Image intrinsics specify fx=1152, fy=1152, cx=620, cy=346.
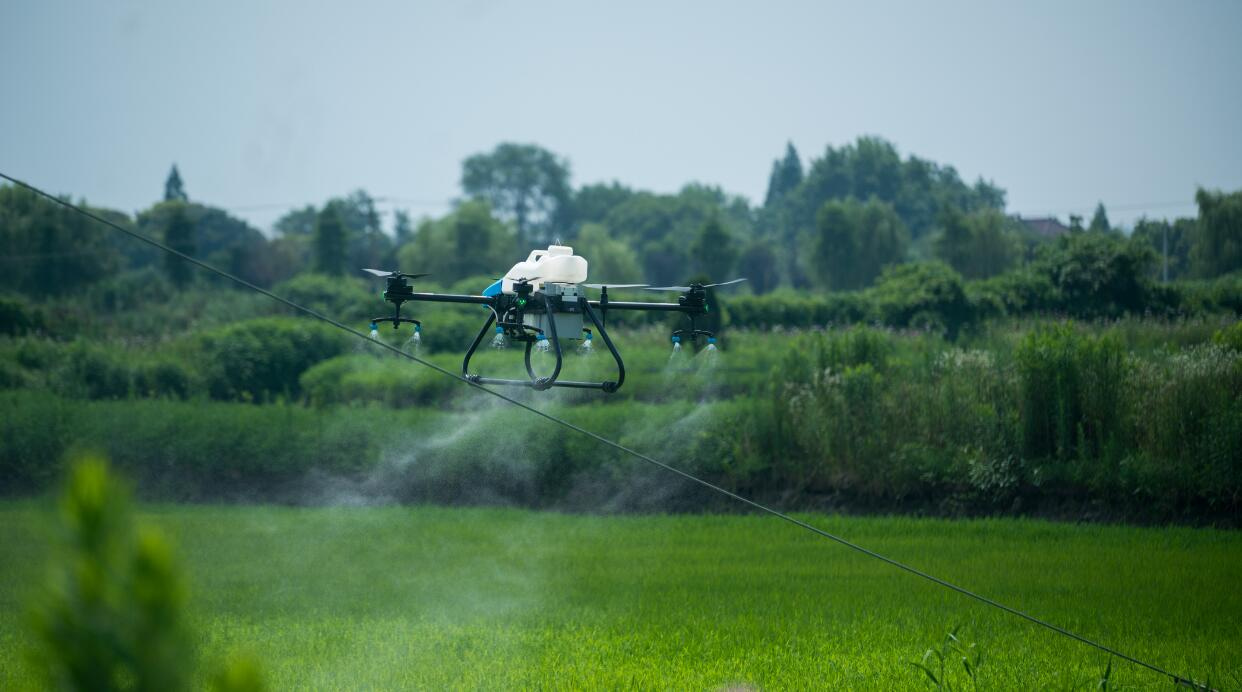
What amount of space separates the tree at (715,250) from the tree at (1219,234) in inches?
796

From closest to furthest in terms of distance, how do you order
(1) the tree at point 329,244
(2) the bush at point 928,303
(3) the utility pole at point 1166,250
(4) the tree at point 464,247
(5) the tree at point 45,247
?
(3) the utility pole at point 1166,250 < (2) the bush at point 928,303 < (5) the tree at point 45,247 < (1) the tree at point 329,244 < (4) the tree at point 464,247

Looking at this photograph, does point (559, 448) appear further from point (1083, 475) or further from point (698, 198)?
point (698, 198)

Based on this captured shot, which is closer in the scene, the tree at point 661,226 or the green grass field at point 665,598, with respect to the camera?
the green grass field at point 665,598

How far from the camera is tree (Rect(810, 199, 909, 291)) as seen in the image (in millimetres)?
41312

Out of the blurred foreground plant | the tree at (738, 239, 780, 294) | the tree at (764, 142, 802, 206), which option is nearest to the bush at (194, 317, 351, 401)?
the blurred foreground plant

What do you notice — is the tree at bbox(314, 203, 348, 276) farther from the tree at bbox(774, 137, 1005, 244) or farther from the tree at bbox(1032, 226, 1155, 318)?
the tree at bbox(774, 137, 1005, 244)

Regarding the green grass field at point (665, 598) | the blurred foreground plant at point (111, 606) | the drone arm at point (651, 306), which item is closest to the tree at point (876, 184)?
the green grass field at point (665, 598)

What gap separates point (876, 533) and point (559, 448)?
438 centimetres

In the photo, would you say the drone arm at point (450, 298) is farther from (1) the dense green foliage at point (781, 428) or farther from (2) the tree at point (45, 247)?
(2) the tree at point (45, 247)

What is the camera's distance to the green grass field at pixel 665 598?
23.6 ft

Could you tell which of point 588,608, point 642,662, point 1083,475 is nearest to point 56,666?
point 642,662

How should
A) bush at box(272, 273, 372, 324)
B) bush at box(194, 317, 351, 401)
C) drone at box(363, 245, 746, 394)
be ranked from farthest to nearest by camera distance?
bush at box(272, 273, 372, 324), bush at box(194, 317, 351, 401), drone at box(363, 245, 746, 394)

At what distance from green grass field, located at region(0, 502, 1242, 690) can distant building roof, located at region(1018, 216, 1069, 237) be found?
46.9ft

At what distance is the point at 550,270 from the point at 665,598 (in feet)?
16.3
